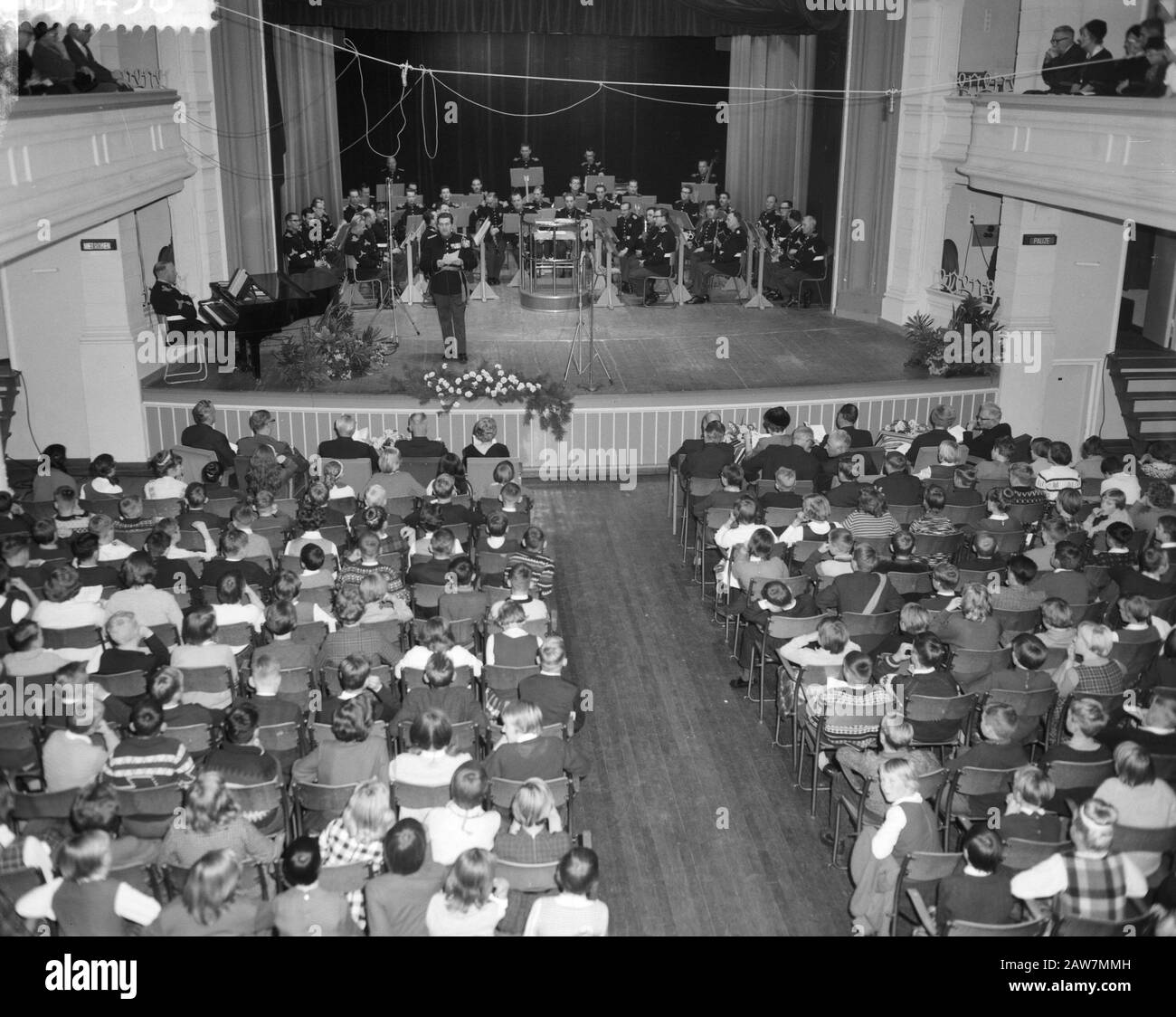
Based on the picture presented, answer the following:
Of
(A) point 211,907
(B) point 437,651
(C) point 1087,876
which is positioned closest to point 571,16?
(B) point 437,651

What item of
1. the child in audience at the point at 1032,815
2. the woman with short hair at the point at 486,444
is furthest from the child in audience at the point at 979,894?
the woman with short hair at the point at 486,444

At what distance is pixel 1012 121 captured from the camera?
1235 centimetres

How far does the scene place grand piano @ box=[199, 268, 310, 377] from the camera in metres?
12.8

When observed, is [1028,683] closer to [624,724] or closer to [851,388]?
[624,724]

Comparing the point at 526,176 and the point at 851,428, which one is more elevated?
the point at 526,176

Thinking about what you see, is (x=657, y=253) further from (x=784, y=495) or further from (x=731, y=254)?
(x=784, y=495)

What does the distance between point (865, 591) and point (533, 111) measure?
16921 mm

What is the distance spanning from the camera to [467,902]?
171 inches

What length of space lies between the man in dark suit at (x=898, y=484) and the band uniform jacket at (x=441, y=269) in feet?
19.0

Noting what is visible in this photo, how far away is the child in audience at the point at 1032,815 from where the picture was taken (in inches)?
197

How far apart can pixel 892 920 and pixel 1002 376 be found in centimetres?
883

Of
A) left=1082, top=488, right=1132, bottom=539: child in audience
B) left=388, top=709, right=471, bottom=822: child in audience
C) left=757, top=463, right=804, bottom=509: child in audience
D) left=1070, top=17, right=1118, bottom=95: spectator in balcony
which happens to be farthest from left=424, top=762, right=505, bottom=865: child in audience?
left=1070, top=17, right=1118, bottom=95: spectator in balcony
